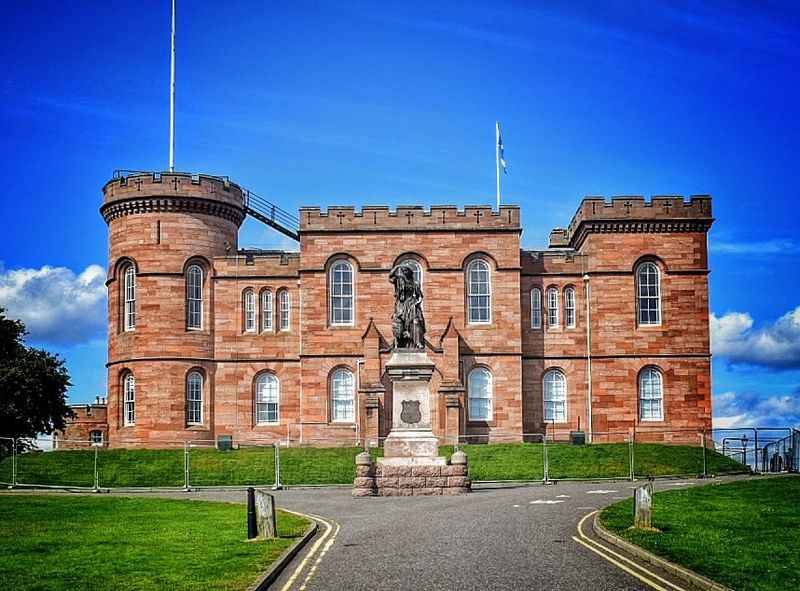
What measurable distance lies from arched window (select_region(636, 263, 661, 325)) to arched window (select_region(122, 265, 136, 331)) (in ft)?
76.9

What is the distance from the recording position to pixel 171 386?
5116 centimetres

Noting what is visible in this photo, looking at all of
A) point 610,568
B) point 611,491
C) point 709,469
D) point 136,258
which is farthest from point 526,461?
point 610,568

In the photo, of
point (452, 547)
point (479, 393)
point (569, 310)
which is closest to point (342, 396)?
point (479, 393)

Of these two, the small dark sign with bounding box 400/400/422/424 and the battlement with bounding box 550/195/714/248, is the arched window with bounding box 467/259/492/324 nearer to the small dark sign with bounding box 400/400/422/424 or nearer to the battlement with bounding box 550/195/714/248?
the battlement with bounding box 550/195/714/248

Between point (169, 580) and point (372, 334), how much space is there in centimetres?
3532

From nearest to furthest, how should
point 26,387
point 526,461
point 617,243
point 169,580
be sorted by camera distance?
point 169,580, point 526,461, point 26,387, point 617,243

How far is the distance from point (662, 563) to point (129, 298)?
39721 mm

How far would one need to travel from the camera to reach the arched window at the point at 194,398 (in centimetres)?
5166

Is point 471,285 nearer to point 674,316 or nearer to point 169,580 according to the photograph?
point 674,316

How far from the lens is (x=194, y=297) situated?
52.4 meters

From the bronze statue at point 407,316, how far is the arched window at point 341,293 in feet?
62.5

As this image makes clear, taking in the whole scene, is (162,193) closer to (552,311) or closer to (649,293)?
(552,311)

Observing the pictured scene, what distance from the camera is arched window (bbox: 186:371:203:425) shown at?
169 feet

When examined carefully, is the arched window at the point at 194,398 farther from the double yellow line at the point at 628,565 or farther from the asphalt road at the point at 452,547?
the double yellow line at the point at 628,565
